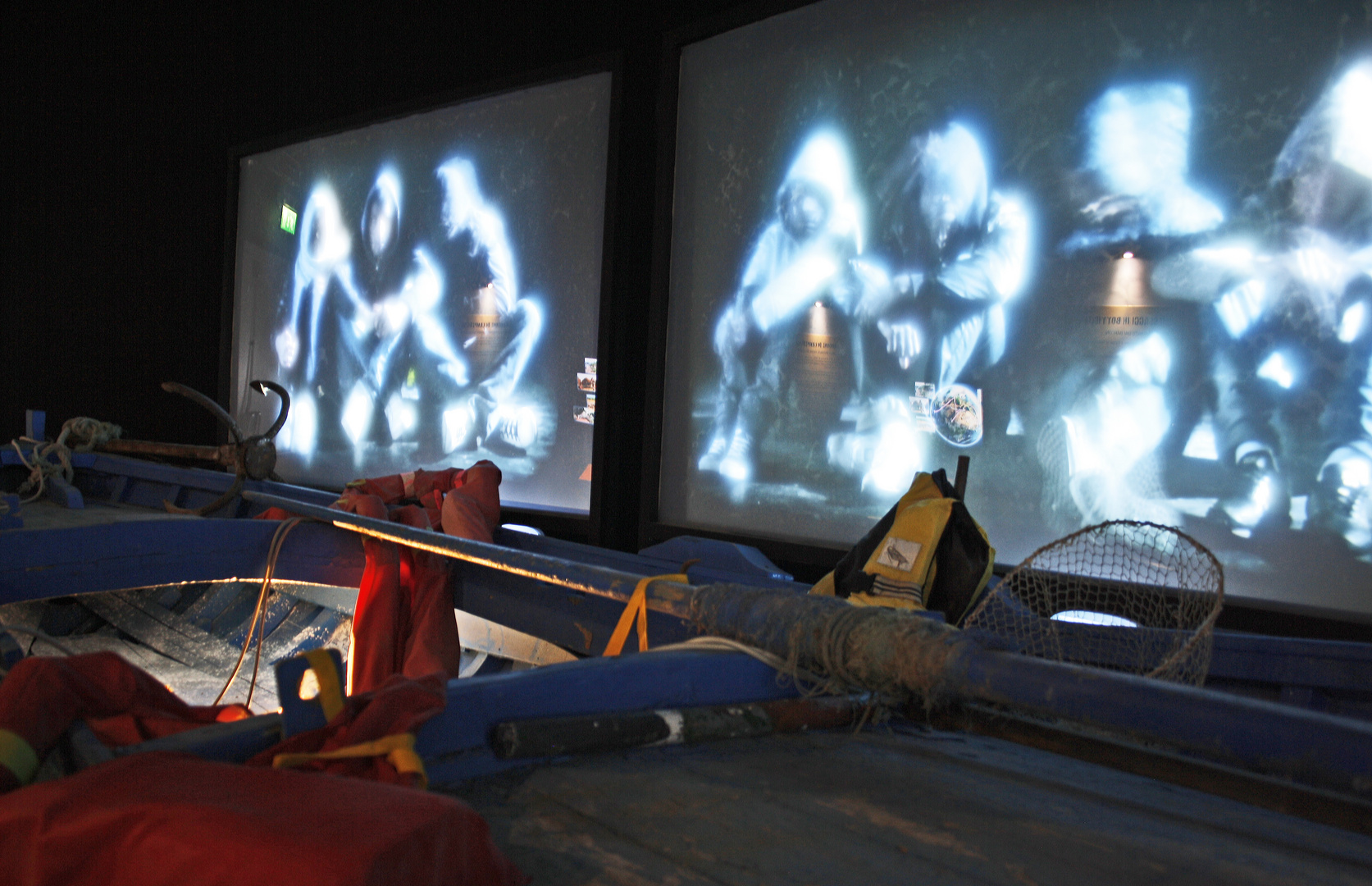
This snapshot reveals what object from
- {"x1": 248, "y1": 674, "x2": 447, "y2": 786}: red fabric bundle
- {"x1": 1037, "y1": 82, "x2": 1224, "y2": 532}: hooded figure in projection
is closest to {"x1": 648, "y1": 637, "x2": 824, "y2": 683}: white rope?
{"x1": 248, "y1": 674, "x2": 447, "y2": 786}: red fabric bundle

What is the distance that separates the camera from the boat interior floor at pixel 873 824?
3.10 ft

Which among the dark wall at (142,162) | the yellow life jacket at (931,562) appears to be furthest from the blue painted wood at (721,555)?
the dark wall at (142,162)

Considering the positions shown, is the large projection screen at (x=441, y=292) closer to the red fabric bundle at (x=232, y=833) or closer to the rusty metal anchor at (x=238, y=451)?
the rusty metal anchor at (x=238, y=451)

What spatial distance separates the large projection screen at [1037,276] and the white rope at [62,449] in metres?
2.85

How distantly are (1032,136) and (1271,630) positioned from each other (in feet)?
6.28

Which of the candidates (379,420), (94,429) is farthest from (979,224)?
(94,429)

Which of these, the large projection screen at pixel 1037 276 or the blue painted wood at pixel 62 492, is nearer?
the large projection screen at pixel 1037 276

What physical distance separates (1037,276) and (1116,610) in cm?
124

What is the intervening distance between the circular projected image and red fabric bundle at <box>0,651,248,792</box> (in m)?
2.94

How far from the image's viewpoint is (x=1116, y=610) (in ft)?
9.89

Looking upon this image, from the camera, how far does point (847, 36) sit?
12.8 feet

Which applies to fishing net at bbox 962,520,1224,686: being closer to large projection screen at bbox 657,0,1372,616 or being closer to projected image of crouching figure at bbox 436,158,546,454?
large projection screen at bbox 657,0,1372,616

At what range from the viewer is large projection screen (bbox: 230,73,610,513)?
16.0 feet

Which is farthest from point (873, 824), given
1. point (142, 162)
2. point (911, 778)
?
point (142, 162)
